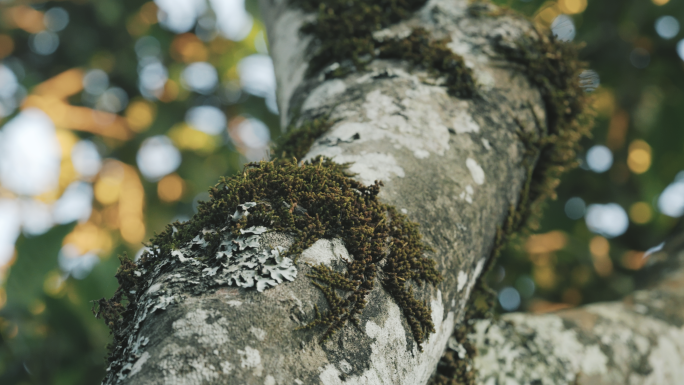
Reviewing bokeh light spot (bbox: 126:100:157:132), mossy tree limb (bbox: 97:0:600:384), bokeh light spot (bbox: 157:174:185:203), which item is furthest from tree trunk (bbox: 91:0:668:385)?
bokeh light spot (bbox: 126:100:157:132)

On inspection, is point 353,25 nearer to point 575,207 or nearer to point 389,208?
point 389,208

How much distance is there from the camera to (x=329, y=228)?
80cm

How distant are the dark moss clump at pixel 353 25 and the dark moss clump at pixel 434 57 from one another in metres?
0.07

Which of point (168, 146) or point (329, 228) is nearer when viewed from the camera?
point (329, 228)

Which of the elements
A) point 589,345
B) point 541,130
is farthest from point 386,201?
point 589,345

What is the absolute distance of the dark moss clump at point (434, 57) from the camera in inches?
45.3

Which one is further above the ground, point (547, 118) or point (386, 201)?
point (386, 201)

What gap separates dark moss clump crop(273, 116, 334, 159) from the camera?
1.09 meters

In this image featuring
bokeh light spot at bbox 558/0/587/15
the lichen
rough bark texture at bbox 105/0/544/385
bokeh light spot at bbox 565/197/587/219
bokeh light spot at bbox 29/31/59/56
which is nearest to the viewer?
rough bark texture at bbox 105/0/544/385

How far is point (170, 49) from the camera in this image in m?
4.61

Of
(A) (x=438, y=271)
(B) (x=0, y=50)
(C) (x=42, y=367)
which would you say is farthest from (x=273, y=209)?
(B) (x=0, y=50)

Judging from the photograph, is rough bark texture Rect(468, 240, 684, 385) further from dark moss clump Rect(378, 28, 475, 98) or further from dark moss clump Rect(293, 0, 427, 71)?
dark moss clump Rect(293, 0, 427, 71)

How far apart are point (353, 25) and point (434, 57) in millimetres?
275

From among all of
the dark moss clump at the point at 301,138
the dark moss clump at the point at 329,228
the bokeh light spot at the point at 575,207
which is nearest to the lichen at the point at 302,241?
the dark moss clump at the point at 329,228
